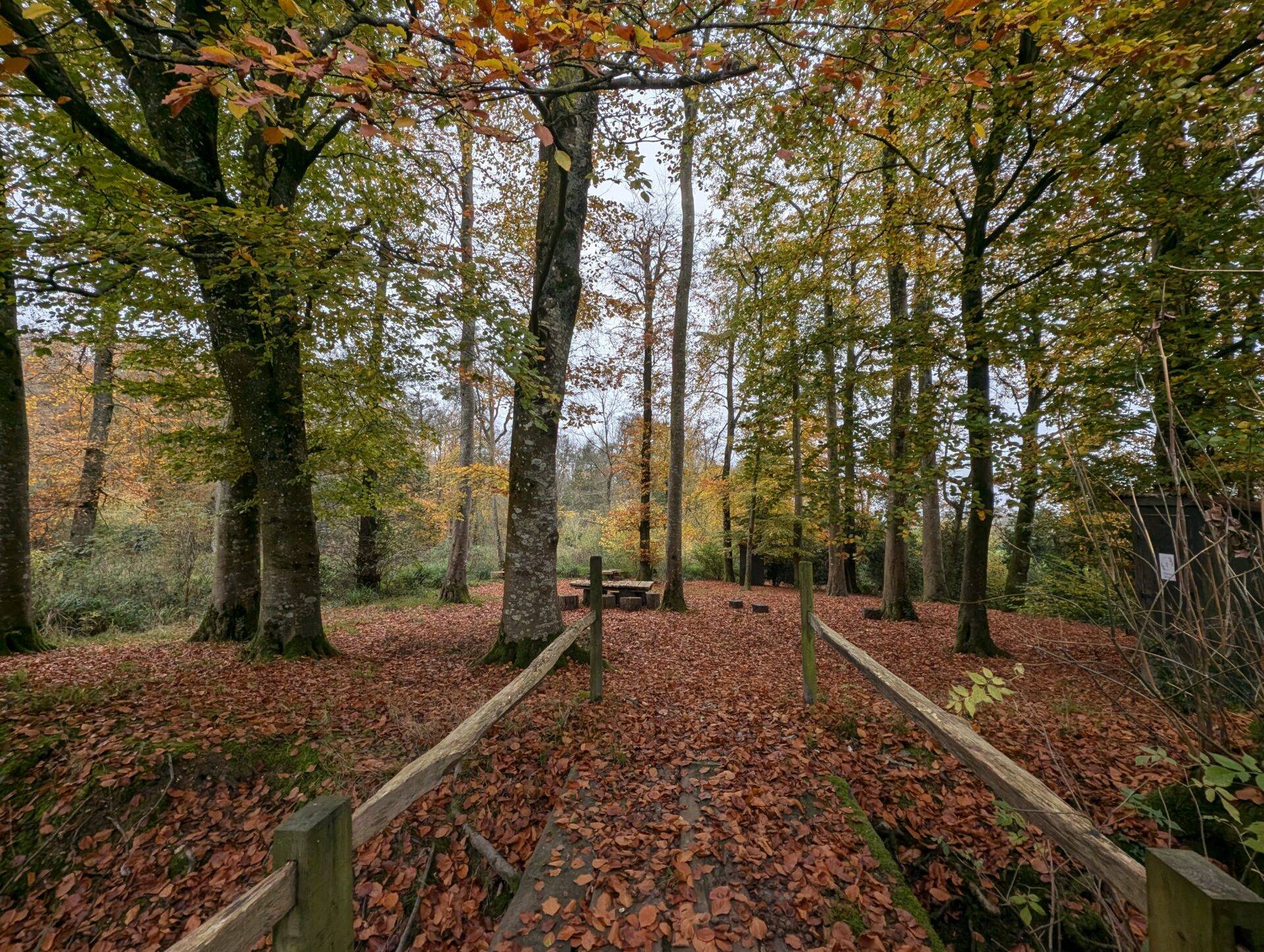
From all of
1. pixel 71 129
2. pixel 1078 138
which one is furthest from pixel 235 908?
pixel 1078 138

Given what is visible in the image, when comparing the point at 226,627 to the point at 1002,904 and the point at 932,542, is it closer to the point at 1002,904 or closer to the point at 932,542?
the point at 1002,904

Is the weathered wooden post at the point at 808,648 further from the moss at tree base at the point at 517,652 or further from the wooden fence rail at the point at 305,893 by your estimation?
the wooden fence rail at the point at 305,893

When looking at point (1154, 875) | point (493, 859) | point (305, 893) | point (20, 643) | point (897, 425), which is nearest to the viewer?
point (1154, 875)

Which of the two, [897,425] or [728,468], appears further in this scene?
[728,468]

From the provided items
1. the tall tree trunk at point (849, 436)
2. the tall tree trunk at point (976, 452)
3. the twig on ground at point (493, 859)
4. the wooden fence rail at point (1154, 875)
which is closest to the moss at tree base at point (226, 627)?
the twig on ground at point (493, 859)

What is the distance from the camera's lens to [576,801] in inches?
132

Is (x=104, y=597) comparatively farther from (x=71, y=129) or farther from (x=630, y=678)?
(x=630, y=678)

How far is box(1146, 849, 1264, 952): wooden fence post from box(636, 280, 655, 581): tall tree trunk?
13.0 metres

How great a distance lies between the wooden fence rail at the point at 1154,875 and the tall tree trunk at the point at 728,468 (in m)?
14.3

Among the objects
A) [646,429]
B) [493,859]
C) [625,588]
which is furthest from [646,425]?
[493,859]

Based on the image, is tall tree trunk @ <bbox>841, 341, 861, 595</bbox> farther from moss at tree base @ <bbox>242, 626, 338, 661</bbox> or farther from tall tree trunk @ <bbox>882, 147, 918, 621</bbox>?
moss at tree base @ <bbox>242, 626, 338, 661</bbox>

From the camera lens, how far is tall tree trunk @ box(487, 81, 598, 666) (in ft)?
18.2

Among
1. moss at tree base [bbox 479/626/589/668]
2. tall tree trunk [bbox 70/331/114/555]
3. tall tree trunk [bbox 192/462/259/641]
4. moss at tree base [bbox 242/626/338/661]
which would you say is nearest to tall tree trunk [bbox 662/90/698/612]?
moss at tree base [bbox 479/626/589/668]

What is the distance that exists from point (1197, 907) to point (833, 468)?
6.16 metres
